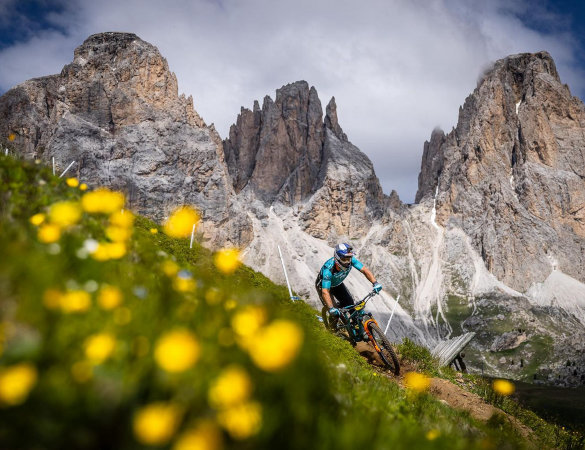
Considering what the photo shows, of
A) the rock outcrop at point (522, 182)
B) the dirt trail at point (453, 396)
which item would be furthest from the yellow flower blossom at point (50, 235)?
the rock outcrop at point (522, 182)

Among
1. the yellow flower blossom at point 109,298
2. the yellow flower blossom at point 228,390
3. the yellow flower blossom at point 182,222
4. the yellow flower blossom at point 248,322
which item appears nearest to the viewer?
the yellow flower blossom at point 228,390

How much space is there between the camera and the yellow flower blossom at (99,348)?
5.32 feet

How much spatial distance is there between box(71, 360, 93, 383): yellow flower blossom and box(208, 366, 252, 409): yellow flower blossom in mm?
496

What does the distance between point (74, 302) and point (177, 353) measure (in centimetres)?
71

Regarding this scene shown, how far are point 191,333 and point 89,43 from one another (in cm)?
16353

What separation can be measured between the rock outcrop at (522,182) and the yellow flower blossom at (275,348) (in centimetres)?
19550

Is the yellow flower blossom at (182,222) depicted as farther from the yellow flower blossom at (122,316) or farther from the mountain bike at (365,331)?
the mountain bike at (365,331)

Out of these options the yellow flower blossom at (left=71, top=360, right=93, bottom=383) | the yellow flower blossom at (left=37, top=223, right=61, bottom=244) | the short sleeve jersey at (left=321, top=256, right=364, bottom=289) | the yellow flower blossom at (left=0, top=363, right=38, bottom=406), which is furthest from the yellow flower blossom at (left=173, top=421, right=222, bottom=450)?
the short sleeve jersey at (left=321, top=256, right=364, bottom=289)

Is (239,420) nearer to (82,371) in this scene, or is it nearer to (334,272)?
(82,371)

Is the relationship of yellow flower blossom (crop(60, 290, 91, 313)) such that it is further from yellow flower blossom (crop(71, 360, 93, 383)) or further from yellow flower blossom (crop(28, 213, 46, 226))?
yellow flower blossom (crop(28, 213, 46, 226))

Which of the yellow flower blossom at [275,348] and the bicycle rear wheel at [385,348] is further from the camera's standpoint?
the bicycle rear wheel at [385,348]

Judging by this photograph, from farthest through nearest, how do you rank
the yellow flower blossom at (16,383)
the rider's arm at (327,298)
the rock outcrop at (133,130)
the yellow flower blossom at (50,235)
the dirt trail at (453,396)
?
the rock outcrop at (133,130)
the rider's arm at (327,298)
the dirt trail at (453,396)
the yellow flower blossom at (50,235)
the yellow flower blossom at (16,383)

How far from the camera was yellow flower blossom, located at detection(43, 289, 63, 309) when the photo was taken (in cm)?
179

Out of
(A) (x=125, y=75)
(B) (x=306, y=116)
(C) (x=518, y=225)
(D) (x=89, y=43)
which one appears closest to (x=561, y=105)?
(C) (x=518, y=225)
